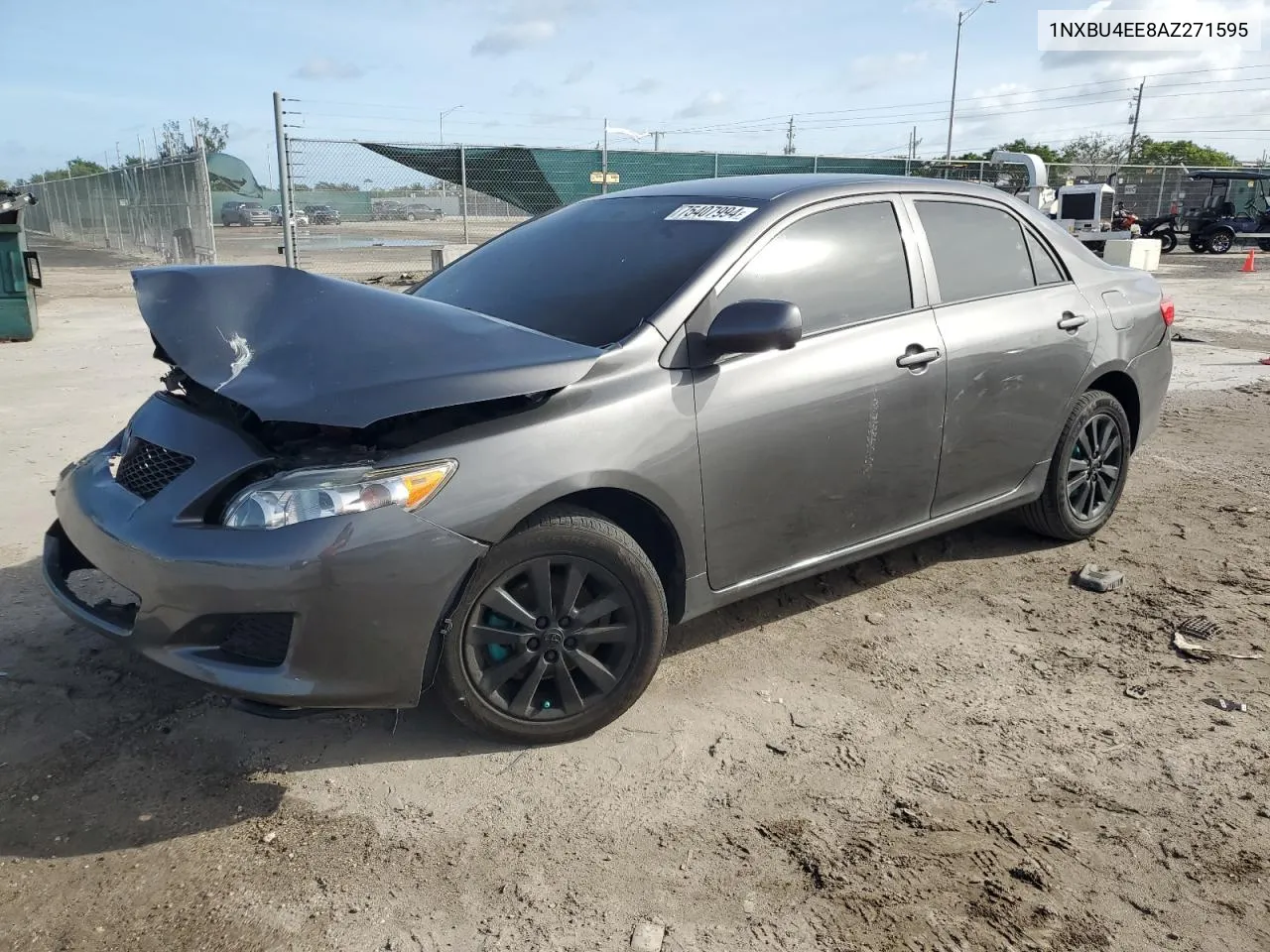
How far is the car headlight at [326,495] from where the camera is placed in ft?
8.38

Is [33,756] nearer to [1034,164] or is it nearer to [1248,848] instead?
[1248,848]

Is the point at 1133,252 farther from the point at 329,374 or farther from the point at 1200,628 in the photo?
the point at 329,374

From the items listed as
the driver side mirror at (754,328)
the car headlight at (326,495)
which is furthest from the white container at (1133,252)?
the car headlight at (326,495)

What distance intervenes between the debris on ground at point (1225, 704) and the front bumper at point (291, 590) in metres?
2.54

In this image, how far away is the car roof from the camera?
3.65 meters

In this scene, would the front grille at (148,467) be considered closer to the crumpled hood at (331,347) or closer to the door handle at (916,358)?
the crumpled hood at (331,347)

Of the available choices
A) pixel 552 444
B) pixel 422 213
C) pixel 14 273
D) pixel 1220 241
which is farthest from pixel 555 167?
pixel 1220 241

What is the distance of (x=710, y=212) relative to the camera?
11.9ft

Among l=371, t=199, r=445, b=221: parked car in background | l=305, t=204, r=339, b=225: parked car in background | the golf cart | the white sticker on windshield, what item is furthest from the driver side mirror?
the golf cart

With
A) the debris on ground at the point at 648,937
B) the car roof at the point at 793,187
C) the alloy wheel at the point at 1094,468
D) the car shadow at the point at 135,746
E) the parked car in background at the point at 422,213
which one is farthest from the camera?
the parked car in background at the point at 422,213

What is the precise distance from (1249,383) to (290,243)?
12184 mm

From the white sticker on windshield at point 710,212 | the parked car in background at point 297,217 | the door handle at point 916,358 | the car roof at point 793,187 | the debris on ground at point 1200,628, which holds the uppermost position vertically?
the parked car in background at point 297,217

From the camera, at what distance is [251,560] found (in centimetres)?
251

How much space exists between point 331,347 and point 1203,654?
3.32 meters
